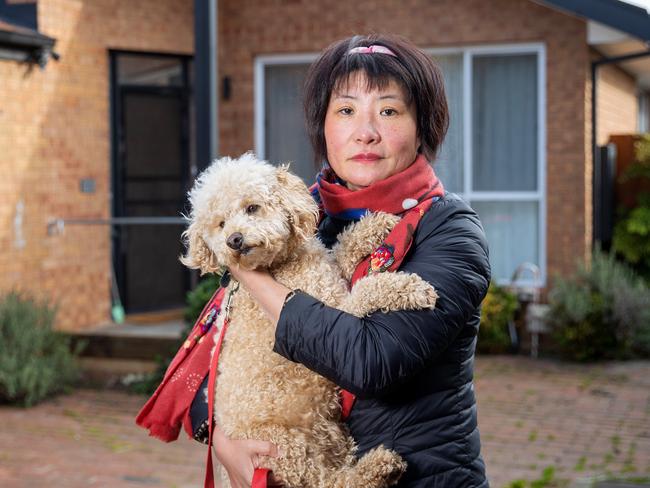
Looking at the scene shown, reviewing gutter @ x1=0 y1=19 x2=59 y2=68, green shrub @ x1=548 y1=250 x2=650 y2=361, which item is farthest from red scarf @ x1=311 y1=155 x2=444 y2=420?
green shrub @ x1=548 y1=250 x2=650 y2=361

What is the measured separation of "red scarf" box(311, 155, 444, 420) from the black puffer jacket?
30 millimetres

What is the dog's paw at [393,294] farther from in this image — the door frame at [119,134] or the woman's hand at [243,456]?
the door frame at [119,134]

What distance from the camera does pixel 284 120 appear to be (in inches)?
459

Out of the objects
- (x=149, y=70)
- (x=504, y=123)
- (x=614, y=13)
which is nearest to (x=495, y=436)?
(x=504, y=123)

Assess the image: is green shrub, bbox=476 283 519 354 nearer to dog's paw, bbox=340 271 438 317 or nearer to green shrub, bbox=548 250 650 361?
green shrub, bbox=548 250 650 361

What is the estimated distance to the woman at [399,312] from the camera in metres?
2.13

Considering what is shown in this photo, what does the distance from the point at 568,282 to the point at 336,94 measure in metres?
8.26

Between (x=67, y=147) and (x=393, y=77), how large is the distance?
Answer: 814 centimetres

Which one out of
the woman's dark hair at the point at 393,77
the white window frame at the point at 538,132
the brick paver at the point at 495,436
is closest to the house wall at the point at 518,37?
the white window frame at the point at 538,132

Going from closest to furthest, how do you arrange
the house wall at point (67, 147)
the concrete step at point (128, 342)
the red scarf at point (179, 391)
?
the red scarf at point (179, 391) → the house wall at point (67, 147) → the concrete step at point (128, 342)

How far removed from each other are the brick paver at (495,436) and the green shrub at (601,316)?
1.35 feet

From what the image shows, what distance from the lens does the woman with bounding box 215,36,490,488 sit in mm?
2133

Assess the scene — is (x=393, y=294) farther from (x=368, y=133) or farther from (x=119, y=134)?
(x=119, y=134)

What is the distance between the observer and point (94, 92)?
10359mm
